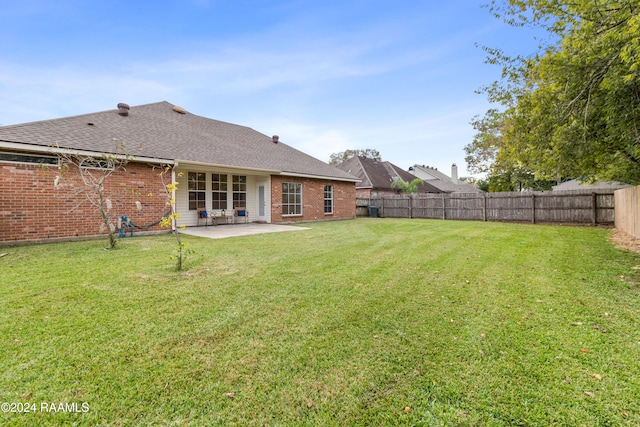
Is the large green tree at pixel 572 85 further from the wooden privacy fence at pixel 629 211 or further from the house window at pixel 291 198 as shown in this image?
the house window at pixel 291 198

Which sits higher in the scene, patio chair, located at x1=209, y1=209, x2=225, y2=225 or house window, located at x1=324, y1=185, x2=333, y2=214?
house window, located at x1=324, y1=185, x2=333, y2=214

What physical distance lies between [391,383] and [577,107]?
22.1ft

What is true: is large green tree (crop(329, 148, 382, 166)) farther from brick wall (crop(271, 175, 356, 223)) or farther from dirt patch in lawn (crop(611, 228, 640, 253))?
dirt patch in lawn (crop(611, 228, 640, 253))

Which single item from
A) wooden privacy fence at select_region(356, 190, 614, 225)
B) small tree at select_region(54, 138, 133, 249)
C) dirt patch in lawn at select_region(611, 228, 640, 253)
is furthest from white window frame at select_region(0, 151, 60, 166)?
wooden privacy fence at select_region(356, 190, 614, 225)

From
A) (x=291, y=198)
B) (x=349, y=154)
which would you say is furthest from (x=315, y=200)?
(x=349, y=154)

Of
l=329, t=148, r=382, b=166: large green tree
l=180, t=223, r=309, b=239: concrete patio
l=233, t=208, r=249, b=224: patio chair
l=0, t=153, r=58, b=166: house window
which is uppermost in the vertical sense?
l=329, t=148, r=382, b=166: large green tree

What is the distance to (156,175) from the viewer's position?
384 inches

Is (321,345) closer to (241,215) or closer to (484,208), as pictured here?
(241,215)

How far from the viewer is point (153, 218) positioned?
969 centimetres

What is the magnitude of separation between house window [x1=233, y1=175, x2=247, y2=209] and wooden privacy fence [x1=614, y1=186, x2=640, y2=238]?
14091mm

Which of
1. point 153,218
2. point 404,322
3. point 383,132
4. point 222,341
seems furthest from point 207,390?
point 383,132

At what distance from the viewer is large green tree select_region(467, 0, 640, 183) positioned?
4.38 metres

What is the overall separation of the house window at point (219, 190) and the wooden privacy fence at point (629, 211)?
14420 mm

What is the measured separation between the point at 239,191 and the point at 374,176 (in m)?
15.9
